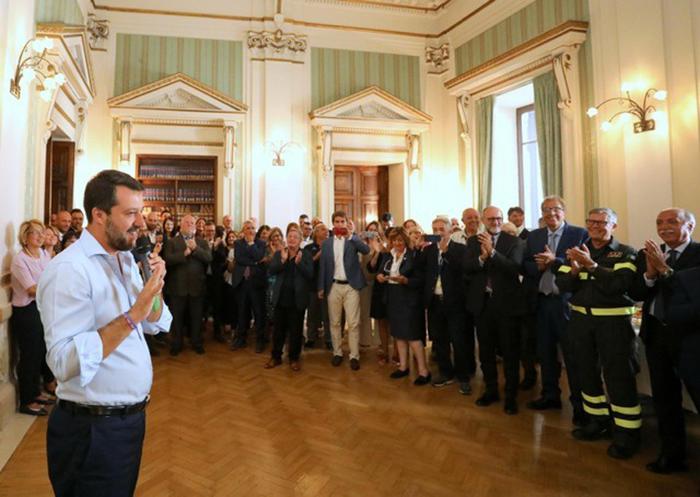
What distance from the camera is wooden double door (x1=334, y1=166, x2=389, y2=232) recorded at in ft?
28.7

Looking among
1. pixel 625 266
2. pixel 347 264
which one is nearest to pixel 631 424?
pixel 625 266

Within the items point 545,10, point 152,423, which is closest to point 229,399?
point 152,423

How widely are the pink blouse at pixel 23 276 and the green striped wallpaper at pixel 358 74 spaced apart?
576 cm

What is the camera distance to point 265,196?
25.5 ft

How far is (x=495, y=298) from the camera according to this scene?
339 cm

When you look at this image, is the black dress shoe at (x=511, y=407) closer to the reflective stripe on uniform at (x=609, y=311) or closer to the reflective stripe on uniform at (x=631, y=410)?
the reflective stripe on uniform at (x=631, y=410)

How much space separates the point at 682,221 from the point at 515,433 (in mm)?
1674

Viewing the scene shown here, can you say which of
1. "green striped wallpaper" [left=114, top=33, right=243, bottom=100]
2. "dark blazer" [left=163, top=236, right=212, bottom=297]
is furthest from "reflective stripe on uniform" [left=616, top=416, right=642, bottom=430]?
"green striped wallpaper" [left=114, top=33, right=243, bottom=100]

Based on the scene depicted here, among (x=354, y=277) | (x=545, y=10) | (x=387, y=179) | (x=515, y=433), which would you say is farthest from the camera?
(x=387, y=179)

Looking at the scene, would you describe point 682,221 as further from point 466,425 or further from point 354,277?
point 354,277

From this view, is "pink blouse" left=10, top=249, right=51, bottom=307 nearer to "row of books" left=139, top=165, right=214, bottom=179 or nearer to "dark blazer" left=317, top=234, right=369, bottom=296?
"dark blazer" left=317, top=234, right=369, bottom=296

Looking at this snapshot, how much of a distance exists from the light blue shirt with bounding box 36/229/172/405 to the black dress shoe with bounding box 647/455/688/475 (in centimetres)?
272

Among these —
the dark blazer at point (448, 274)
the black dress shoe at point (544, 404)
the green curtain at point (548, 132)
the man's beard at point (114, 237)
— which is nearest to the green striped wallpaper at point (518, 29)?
the green curtain at point (548, 132)

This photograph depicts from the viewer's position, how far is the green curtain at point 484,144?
745cm
